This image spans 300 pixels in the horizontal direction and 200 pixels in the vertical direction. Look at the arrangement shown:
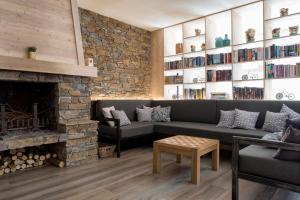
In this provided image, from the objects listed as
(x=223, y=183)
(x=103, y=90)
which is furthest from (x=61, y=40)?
(x=223, y=183)

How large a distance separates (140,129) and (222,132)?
1408 millimetres

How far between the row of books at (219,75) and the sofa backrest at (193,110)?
56 centimetres

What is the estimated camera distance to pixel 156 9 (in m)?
4.25

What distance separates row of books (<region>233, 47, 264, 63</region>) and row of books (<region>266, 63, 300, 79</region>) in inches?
10.3

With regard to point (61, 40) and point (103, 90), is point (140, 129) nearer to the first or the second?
point (103, 90)

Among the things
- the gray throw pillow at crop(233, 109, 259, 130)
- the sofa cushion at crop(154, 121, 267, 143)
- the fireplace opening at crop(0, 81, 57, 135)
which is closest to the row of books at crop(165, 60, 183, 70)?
the sofa cushion at crop(154, 121, 267, 143)

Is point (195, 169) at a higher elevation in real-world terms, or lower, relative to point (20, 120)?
lower

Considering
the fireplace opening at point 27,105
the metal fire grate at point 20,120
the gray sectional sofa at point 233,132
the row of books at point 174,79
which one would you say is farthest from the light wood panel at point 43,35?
the row of books at point 174,79

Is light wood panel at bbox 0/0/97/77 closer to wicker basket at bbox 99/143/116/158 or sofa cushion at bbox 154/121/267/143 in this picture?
wicker basket at bbox 99/143/116/158

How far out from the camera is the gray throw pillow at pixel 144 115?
4465 millimetres

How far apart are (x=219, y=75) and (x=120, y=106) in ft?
7.03

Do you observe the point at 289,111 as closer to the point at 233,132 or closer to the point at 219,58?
the point at 233,132

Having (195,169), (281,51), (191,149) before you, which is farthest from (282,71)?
(195,169)

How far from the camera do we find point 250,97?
13.1ft
